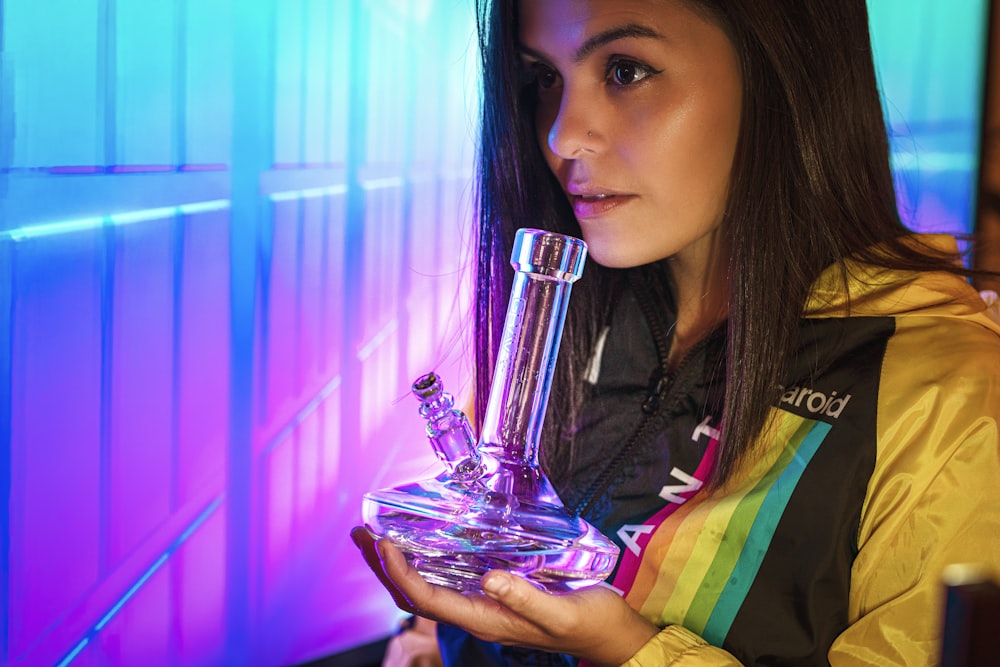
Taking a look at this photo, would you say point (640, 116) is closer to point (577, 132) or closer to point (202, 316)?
point (577, 132)

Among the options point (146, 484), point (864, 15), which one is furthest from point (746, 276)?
point (146, 484)

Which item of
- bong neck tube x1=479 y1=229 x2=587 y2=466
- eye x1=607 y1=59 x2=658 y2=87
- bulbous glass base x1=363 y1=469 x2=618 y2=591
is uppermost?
eye x1=607 y1=59 x2=658 y2=87

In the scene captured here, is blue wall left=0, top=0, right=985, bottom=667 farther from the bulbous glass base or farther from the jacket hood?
the jacket hood

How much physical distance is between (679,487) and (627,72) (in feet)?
1.56

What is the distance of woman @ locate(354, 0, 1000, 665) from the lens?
922mm

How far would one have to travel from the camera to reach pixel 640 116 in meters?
1.09

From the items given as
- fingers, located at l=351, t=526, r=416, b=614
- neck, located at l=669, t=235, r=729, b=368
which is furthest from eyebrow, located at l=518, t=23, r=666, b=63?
fingers, located at l=351, t=526, r=416, b=614

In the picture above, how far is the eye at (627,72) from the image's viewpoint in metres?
1.08

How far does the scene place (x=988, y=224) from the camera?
2.72 meters

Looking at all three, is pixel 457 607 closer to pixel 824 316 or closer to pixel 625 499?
pixel 625 499

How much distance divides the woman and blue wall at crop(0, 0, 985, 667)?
1.01 feet

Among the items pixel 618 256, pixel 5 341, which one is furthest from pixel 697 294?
pixel 5 341

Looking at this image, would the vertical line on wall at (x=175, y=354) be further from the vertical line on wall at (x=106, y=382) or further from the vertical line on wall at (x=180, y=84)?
the vertical line on wall at (x=106, y=382)

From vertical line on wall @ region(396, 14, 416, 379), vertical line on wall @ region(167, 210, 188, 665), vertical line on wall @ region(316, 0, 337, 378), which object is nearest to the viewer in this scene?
vertical line on wall @ region(167, 210, 188, 665)
